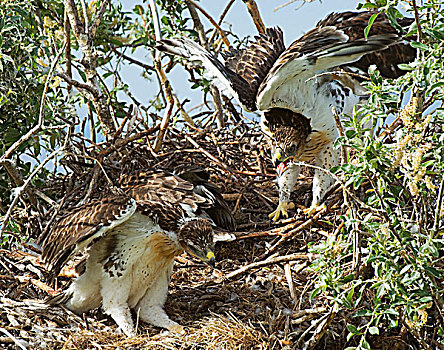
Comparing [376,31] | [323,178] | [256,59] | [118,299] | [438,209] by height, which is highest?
[256,59]

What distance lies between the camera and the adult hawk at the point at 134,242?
371 centimetres

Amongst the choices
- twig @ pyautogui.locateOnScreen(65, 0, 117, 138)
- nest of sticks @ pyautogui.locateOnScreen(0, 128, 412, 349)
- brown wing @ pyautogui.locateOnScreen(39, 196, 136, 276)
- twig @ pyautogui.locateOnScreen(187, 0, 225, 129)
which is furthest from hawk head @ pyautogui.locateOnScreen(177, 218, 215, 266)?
twig @ pyautogui.locateOnScreen(187, 0, 225, 129)

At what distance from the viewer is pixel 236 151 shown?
5559mm

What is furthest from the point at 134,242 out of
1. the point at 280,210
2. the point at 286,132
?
the point at 286,132

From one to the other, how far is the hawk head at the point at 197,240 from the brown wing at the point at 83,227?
14.8 inches

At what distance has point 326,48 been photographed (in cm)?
399

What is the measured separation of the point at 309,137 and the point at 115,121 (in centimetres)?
178

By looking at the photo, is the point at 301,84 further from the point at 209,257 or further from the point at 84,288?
the point at 84,288

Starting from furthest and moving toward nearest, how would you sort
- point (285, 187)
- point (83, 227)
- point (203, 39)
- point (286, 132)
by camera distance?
point (203, 39), point (285, 187), point (286, 132), point (83, 227)

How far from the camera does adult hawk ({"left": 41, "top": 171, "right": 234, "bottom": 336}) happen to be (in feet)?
12.2

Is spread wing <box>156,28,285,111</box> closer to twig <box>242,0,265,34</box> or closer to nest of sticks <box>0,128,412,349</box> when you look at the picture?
nest of sticks <box>0,128,412,349</box>

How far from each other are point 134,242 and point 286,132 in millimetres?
1560

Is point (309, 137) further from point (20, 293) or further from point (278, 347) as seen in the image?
point (20, 293)

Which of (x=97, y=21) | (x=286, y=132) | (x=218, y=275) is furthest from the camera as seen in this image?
(x=97, y=21)
